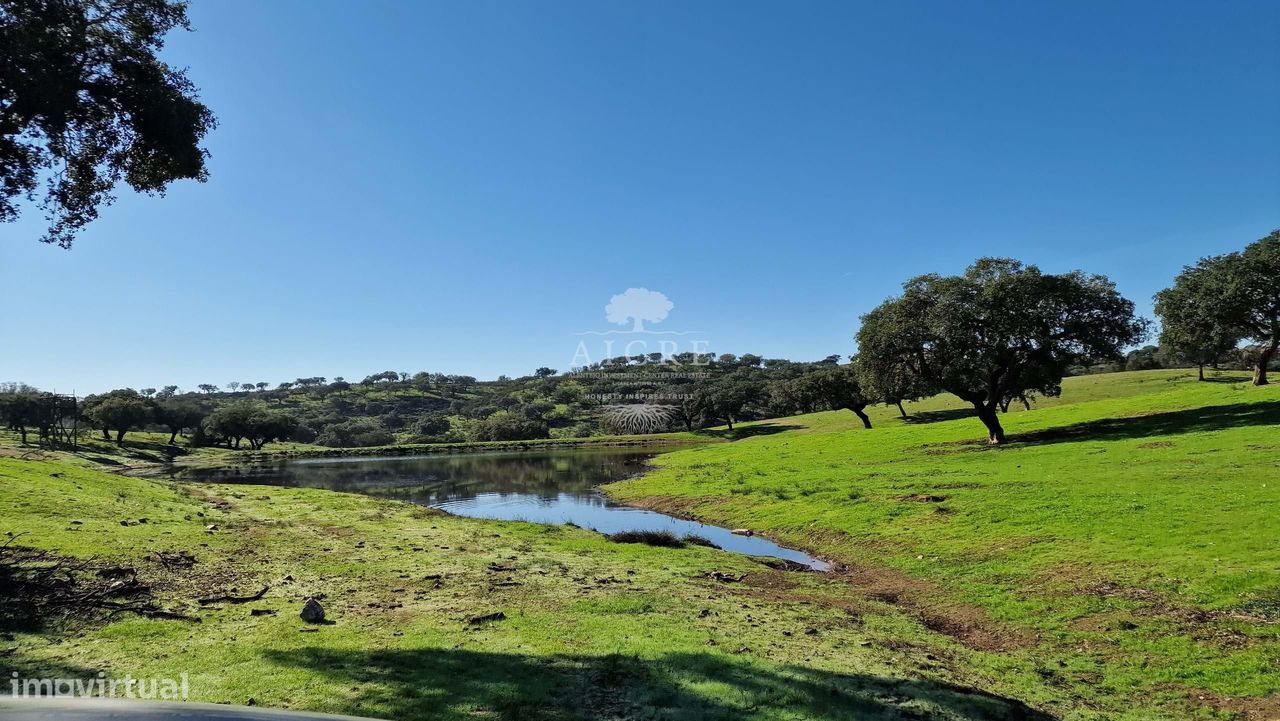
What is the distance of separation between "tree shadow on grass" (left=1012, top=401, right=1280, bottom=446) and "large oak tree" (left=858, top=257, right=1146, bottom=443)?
397 cm

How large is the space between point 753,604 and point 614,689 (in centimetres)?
644

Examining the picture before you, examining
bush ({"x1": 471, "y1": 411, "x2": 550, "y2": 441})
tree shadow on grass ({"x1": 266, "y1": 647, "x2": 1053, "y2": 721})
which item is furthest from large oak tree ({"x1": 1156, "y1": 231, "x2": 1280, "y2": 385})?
bush ({"x1": 471, "y1": 411, "x2": 550, "y2": 441})

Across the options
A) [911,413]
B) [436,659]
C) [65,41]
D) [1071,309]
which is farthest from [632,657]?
[911,413]

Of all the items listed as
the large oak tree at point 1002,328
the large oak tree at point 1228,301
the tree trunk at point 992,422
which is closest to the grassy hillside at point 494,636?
the large oak tree at point 1002,328

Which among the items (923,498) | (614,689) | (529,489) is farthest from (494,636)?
(529,489)

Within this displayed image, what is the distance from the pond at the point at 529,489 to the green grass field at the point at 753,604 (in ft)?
13.6

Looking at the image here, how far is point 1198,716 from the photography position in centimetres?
877

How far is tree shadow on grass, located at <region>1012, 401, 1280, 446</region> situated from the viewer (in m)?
33.8

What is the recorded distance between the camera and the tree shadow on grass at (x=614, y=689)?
7.29m

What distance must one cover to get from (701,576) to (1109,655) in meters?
8.99

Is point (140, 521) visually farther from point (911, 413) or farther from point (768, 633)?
point (911, 413)

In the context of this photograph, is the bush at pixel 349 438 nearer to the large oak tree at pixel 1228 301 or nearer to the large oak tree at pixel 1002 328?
the large oak tree at pixel 1002 328

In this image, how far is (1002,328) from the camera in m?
38.2

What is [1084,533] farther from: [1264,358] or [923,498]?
[1264,358]
